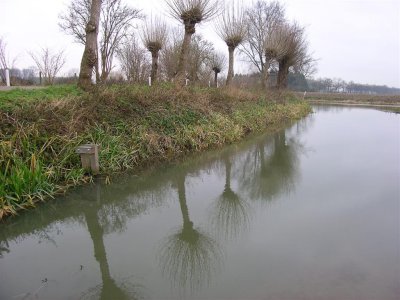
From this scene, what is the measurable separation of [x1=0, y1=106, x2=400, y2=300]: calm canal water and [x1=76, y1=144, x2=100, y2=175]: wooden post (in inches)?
14.9

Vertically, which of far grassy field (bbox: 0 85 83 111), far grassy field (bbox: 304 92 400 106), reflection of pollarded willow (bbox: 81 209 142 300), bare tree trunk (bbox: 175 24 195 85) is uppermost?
bare tree trunk (bbox: 175 24 195 85)

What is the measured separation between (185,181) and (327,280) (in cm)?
379

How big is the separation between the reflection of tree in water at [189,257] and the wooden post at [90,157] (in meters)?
2.53

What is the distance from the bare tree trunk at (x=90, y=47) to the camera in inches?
338

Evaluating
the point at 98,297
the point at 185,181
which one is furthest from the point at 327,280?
the point at 185,181

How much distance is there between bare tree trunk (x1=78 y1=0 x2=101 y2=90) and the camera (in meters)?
8.59

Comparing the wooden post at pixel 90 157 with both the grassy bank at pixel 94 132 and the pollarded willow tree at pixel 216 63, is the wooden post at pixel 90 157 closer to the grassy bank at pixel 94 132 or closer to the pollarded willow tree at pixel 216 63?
the grassy bank at pixel 94 132

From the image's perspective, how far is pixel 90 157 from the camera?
19.7 feet

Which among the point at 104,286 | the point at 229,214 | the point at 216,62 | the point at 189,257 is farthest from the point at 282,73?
the point at 104,286

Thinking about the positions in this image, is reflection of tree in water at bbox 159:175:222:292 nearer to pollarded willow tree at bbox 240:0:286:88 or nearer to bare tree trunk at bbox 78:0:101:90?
bare tree trunk at bbox 78:0:101:90

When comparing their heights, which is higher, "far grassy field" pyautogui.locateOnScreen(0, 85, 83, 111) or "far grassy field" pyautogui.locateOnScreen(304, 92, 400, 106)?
"far grassy field" pyautogui.locateOnScreen(304, 92, 400, 106)

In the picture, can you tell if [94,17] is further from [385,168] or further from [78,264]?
[385,168]

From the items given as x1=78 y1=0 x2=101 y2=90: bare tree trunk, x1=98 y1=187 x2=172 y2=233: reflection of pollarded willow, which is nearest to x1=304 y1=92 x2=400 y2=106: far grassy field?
x1=78 y1=0 x2=101 y2=90: bare tree trunk

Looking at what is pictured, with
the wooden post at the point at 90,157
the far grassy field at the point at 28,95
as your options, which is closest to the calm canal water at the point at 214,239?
the wooden post at the point at 90,157
